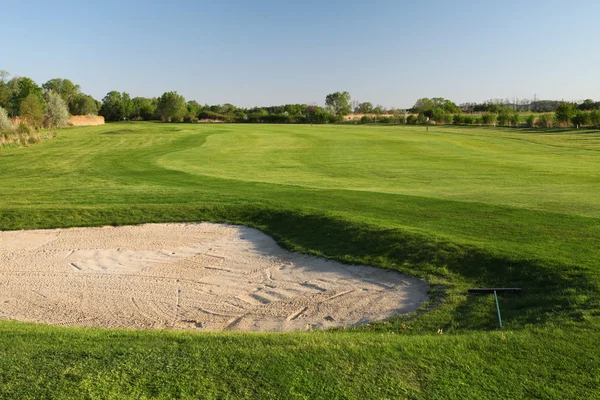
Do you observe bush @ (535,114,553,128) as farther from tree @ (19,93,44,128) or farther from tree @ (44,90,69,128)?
tree @ (44,90,69,128)

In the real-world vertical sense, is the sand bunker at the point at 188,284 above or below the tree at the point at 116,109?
below

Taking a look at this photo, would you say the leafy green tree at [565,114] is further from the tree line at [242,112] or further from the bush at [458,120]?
the bush at [458,120]

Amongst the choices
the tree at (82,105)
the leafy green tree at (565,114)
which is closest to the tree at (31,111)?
the tree at (82,105)

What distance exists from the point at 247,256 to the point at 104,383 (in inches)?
271

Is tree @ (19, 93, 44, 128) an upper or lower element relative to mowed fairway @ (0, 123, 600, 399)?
upper

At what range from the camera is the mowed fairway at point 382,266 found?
450 cm

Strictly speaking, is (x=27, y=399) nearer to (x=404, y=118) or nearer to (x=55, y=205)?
(x=55, y=205)

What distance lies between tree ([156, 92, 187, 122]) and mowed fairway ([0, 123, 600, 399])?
9154 centimetres

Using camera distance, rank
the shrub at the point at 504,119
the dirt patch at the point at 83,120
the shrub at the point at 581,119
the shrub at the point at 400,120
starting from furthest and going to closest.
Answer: the shrub at the point at 400,120
the dirt patch at the point at 83,120
the shrub at the point at 504,119
the shrub at the point at 581,119

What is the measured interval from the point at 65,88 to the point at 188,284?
142 meters

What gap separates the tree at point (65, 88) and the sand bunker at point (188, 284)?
122526mm

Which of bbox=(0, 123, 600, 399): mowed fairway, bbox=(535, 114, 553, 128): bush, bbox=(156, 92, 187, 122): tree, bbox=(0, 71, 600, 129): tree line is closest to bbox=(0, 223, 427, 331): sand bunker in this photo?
bbox=(0, 123, 600, 399): mowed fairway

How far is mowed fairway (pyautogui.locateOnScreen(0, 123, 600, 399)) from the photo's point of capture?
14.8ft

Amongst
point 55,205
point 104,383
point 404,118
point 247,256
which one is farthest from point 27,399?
point 404,118
